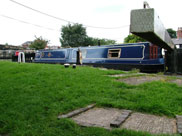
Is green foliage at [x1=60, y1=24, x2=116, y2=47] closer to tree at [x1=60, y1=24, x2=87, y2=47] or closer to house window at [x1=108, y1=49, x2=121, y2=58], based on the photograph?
tree at [x1=60, y1=24, x2=87, y2=47]

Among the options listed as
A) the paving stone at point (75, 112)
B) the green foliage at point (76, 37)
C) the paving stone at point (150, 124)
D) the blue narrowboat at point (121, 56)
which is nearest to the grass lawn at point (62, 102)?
the paving stone at point (75, 112)

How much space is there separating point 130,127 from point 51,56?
1652 centimetres

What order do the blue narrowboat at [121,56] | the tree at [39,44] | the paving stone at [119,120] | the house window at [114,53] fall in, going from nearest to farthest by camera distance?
the paving stone at [119,120], the blue narrowboat at [121,56], the house window at [114,53], the tree at [39,44]

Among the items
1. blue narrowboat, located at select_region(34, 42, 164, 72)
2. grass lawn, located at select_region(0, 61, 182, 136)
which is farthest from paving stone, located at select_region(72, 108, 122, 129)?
blue narrowboat, located at select_region(34, 42, 164, 72)

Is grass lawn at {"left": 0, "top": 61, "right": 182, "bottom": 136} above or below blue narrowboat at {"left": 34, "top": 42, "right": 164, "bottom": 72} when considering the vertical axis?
below

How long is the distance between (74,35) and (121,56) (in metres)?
28.6

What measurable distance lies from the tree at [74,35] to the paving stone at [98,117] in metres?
37.3

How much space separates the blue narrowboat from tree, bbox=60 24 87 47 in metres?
23.8

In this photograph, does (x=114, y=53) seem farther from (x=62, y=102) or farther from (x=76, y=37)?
(x=76, y=37)

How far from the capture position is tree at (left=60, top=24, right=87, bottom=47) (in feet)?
132

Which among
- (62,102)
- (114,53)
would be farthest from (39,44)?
(62,102)

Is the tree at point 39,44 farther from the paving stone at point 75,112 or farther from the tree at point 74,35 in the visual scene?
the paving stone at point 75,112

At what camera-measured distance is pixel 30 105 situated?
3.44 m

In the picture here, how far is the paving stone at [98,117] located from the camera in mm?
2643
